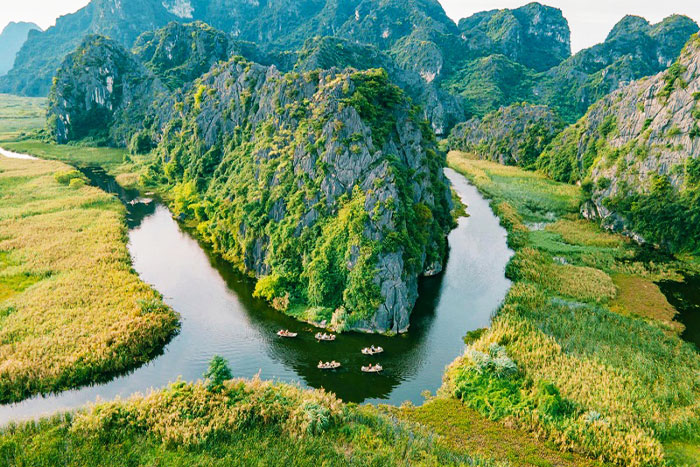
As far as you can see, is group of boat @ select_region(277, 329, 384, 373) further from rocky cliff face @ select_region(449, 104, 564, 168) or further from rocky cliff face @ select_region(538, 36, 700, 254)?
rocky cliff face @ select_region(449, 104, 564, 168)

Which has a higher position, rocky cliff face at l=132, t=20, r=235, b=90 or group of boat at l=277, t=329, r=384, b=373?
rocky cliff face at l=132, t=20, r=235, b=90

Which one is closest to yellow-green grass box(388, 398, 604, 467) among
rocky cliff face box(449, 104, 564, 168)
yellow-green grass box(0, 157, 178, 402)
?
yellow-green grass box(0, 157, 178, 402)

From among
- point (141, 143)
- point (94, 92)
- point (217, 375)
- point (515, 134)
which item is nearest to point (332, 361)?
point (217, 375)

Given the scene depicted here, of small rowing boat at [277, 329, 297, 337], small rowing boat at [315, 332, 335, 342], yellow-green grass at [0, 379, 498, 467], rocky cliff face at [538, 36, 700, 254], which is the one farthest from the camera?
rocky cliff face at [538, 36, 700, 254]

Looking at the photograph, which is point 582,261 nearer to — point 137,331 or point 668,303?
point 668,303

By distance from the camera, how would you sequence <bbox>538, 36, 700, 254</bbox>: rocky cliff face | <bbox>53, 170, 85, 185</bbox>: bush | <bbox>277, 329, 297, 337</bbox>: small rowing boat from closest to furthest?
1. <bbox>277, 329, 297, 337</bbox>: small rowing boat
2. <bbox>538, 36, 700, 254</bbox>: rocky cliff face
3. <bbox>53, 170, 85, 185</bbox>: bush

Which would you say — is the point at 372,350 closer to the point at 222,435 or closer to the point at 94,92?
the point at 222,435

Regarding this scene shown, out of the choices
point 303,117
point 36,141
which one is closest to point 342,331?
point 303,117

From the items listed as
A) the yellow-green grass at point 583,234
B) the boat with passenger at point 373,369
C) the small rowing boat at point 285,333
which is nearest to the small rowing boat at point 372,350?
the boat with passenger at point 373,369
